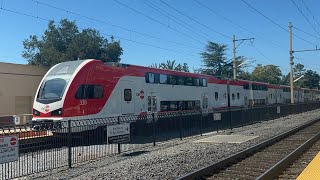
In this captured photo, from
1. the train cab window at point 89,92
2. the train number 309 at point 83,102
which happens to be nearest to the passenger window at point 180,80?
the train cab window at point 89,92

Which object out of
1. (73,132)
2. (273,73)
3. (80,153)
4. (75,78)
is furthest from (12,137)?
(273,73)

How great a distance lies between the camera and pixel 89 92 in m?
18.1

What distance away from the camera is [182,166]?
1043 cm

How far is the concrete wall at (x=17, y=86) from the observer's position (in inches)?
1246

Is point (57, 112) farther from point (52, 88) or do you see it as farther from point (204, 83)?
point (204, 83)

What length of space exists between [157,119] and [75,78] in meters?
4.39

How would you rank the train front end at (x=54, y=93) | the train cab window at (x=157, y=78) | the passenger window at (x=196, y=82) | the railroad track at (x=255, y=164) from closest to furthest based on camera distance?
A: the railroad track at (x=255, y=164) → the train front end at (x=54, y=93) → the train cab window at (x=157, y=78) → the passenger window at (x=196, y=82)

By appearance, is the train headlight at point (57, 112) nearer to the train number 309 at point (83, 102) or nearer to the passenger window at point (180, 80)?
the train number 309 at point (83, 102)

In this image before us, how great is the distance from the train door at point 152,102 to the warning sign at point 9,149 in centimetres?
1379

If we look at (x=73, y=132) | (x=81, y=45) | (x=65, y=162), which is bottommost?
(x=65, y=162)

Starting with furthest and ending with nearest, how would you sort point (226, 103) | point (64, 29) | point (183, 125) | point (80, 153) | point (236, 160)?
point (64, 29)
point (226, 103)
point (183, 125)
point (80, 153)
point (236, 160)

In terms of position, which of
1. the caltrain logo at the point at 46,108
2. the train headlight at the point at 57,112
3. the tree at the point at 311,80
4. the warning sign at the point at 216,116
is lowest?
the warning sign at the point at 216,116

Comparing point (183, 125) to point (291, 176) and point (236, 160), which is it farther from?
point (291, 176)

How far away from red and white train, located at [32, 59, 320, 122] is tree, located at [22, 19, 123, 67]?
1363 inches
